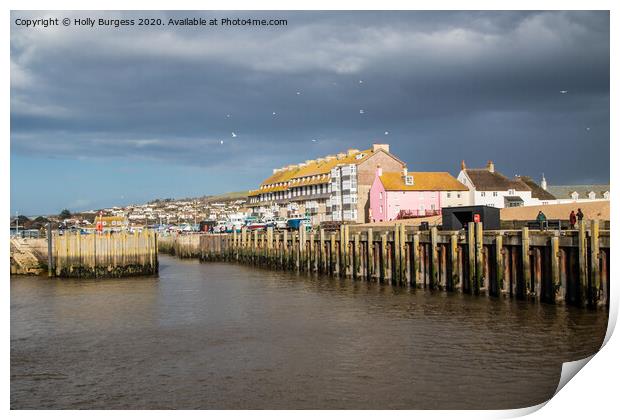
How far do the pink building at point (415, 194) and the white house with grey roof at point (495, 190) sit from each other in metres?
1.52

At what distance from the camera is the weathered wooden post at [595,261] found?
23.4 meters

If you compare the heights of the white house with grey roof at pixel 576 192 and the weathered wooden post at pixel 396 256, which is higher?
the white house with grey roof at pixel 576 192

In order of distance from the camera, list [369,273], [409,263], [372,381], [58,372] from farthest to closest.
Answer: [369,273], [409,263], [58,372], [372,381]


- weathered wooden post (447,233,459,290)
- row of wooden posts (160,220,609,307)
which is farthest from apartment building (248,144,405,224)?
weathered wooden post (447,233,459,290)

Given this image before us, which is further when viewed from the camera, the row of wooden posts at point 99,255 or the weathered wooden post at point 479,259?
the row of wooden posts at point 99,255

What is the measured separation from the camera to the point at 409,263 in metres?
35.2

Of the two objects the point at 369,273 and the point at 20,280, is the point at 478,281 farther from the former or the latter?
the point at 20,280

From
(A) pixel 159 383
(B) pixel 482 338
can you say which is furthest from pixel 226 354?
(B) pixel 482 338

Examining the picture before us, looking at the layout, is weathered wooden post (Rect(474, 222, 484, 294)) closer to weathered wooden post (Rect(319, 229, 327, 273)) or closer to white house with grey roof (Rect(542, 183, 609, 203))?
weathered wooden post (Rect(319, 229, 327, 273))

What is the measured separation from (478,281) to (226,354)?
42.3ft

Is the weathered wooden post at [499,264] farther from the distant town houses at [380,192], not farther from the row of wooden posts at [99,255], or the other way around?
the distant town houses at [380,192]

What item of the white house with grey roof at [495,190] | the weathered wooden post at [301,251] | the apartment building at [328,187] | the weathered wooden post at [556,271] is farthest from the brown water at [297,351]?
the apartment building at [328,187]

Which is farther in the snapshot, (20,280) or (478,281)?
(20,280)

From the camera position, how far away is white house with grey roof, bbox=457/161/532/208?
9159 centimetres
